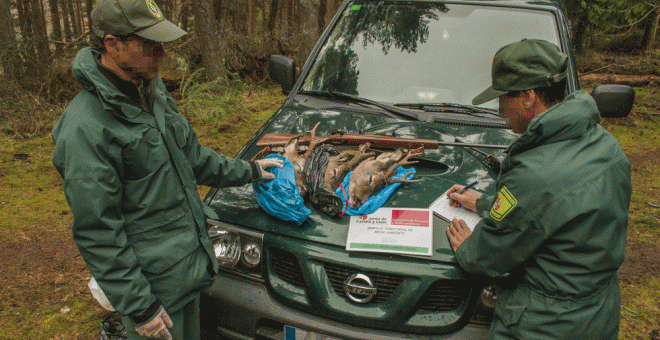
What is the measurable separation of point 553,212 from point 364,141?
1.38 metres

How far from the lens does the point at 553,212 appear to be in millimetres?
1662

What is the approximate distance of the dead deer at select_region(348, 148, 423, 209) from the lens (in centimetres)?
243

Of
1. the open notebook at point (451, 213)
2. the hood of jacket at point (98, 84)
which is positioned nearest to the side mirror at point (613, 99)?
the open notebook at point (451, 213)

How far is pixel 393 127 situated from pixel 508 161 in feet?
4.03

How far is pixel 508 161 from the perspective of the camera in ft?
6.20

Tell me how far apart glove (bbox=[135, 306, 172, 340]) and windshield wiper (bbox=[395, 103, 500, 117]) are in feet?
6.89

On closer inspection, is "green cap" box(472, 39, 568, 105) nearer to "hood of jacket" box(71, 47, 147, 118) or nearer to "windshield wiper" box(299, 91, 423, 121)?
"windshield wiper" box(299, 91, 423, 121)

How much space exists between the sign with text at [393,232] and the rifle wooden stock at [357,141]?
0.55 metres

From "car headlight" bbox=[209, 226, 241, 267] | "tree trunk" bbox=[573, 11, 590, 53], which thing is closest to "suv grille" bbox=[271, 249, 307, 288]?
"car headlight" bbox=[209, 226, 241, 267]

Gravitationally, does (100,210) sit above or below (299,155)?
above

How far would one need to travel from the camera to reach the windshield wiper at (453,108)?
10.4 feet

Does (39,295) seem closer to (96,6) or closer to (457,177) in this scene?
(96,6)

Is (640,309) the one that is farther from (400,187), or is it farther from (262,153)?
(262,153)

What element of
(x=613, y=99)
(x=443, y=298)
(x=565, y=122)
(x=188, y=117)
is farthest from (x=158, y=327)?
(x=188, y=117)
